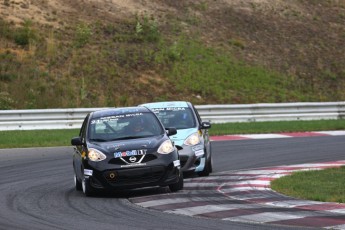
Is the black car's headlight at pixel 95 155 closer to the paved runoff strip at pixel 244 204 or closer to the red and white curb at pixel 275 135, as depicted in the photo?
the paved runoff strip at pixel 244 204

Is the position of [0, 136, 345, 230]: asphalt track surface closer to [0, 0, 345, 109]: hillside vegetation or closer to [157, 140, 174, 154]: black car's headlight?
[157, 140, 174, 154]: black car's headlight

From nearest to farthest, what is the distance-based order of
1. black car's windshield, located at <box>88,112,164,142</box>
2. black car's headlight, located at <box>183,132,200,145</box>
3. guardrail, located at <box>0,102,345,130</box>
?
black car's windshield, located at <box>88,112,164,142</box>
black car's headlight, located at <box>183,132,200,145</box>
guardrail, located at <box>0,102,345,130</box>

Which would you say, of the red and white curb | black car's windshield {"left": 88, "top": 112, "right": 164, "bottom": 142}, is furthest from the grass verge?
the red and white curb

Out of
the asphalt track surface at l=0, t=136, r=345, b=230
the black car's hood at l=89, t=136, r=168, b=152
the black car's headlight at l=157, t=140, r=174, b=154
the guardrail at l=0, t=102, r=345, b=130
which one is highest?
the black car's hood at l=89, t=136, r=168, b=152

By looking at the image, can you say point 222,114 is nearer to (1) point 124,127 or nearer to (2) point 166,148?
(1) point 124,127

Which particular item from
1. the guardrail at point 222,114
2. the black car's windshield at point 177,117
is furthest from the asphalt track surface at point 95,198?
the guardrail at point 222,114

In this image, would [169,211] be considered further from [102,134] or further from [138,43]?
[138,43]

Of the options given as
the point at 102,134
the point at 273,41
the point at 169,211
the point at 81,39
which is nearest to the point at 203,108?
the point at 81,39

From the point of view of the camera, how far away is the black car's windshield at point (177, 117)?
18.2 meters

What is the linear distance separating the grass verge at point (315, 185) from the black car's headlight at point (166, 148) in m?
1.70

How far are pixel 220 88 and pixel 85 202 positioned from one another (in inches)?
1020

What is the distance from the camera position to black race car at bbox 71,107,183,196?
14422mm

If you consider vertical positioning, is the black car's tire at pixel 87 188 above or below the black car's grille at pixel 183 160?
above

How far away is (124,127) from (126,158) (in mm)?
1269
